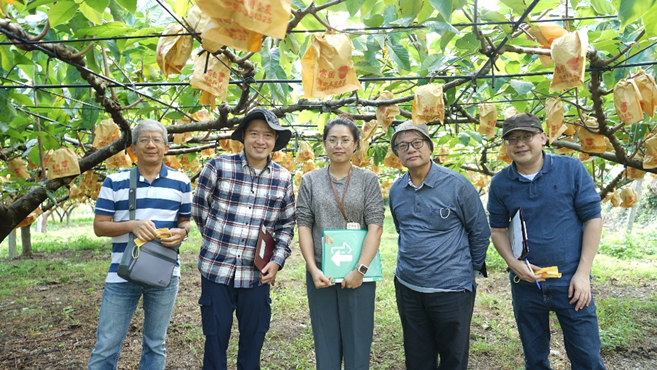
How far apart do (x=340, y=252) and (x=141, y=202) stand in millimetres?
940

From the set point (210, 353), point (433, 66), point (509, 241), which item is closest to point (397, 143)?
point (433, 66)

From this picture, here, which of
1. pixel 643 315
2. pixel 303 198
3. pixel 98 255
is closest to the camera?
pixel 303 198

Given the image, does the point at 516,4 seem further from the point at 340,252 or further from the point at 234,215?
the point at 234,215

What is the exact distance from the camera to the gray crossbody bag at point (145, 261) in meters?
1.73

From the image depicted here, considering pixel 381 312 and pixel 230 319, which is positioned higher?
pixel 230 319

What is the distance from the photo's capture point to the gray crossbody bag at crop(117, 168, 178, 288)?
173 cm

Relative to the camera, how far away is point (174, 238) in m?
1.83

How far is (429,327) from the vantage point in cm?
193

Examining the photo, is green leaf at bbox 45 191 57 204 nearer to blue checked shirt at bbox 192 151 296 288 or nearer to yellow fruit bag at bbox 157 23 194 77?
blue checked shirt at bbox 192 151 296 288

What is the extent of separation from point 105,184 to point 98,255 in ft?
27.7

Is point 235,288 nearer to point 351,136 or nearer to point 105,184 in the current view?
point 105,184

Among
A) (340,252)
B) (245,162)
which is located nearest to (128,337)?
(245,162)

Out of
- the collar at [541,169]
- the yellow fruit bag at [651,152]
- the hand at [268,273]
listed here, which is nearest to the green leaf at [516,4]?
the collar at [541,169]

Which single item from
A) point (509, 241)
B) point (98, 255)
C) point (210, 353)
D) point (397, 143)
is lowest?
point (98, 255)
